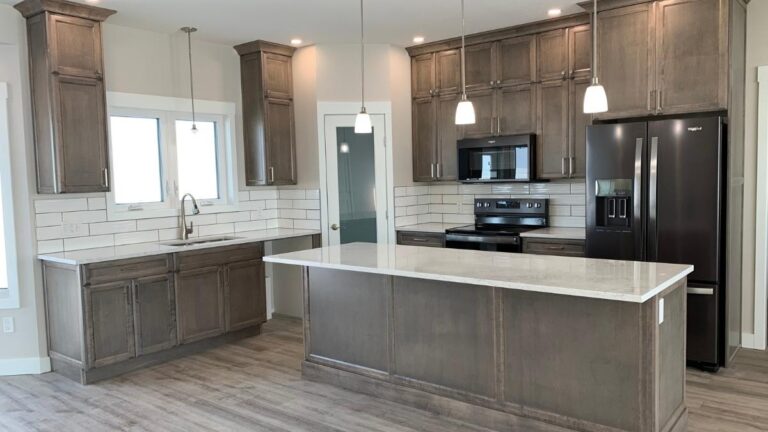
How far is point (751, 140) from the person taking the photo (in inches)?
185

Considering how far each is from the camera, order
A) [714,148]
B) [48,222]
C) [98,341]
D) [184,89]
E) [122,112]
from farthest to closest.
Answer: [184,89], [122,112], [48,222], [98,341], [714,148]

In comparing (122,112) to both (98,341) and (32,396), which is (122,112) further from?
(32,396)

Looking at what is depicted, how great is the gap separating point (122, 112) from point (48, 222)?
1103 mm

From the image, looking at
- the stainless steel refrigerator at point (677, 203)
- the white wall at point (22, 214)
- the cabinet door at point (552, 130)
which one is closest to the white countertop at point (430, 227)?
the cabinet door at point (552, 130)

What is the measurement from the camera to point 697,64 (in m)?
4.27

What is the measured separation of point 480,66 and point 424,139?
→ 0.92 metres

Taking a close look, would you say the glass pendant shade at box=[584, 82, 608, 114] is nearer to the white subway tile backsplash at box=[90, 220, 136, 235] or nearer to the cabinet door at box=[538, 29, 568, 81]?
the cabinet door at box=[538, 29, 568, 81]

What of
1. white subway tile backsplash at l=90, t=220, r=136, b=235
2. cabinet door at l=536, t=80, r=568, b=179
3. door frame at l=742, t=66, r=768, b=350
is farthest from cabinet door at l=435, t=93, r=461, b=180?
white subway tile backsplash at l=90, t=220, r=136, b=235

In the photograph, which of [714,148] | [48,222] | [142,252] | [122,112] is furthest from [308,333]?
[714,148]

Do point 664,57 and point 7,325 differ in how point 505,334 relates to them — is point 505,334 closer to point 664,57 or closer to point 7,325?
point 664,57

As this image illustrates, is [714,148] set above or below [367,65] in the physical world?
below

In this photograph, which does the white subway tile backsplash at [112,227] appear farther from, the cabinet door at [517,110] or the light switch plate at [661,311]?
the light switch plate at [661,311]

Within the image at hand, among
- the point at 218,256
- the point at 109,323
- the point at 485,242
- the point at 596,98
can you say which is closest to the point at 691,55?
the point at 596,98

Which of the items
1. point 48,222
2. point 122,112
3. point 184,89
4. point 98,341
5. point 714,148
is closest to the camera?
point 714,148
